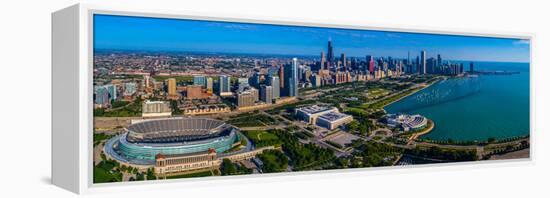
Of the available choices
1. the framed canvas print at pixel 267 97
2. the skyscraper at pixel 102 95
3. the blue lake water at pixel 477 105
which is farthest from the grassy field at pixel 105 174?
the blue lake water at pixel 477 105

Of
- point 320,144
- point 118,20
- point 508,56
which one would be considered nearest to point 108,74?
point 118,20

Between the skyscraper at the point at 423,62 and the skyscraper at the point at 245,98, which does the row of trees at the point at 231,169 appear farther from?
the skyscraper at the point at 423,62

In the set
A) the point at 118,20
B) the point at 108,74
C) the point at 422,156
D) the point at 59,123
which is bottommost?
the point at 422,156

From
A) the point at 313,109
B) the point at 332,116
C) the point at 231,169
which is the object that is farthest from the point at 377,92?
the point at 231,169

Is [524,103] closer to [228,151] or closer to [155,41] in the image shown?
[228,151]

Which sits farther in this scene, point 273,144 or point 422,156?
point 422,156

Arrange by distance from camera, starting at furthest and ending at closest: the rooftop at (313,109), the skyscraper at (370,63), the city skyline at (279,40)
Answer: the skyscraper at (370,63)
the rooftop at (313,109)
the city skyline at (279,40)

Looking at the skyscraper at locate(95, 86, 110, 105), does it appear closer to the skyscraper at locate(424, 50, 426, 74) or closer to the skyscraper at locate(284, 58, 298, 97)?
the skyscraper at locate(284, 58, 298, 97)

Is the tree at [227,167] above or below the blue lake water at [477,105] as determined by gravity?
below
